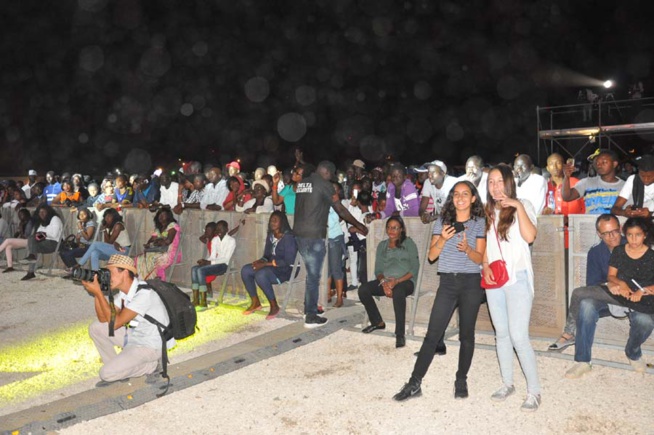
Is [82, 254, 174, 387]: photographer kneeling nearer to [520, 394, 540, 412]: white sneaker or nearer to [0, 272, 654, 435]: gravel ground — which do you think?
[0, 272, 654, 435]: gravel ground

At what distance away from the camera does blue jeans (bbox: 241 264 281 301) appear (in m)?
8.63

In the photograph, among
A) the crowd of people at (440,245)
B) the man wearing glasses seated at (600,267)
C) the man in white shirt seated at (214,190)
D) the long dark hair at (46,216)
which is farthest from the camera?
the long dark hair at (46,216)

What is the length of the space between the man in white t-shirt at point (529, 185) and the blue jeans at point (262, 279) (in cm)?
359

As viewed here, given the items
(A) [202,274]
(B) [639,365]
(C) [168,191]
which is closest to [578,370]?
(B) [639,365]

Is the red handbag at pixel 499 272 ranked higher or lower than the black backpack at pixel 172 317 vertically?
higher

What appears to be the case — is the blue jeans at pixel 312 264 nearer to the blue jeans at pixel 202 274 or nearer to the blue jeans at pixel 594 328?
the blue jeans at pixel 202 274

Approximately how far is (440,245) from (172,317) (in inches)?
104

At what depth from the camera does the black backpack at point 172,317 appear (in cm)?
578

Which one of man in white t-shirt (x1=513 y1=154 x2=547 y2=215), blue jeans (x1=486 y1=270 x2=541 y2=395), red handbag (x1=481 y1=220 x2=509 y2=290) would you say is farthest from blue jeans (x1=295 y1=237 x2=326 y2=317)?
red handbag (x1=481 y1=220 x2=509 y2=290)

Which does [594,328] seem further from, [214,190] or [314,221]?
[214,190]

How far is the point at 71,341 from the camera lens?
26.0 ft

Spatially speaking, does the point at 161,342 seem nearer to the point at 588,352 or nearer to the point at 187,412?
the point at 187,412

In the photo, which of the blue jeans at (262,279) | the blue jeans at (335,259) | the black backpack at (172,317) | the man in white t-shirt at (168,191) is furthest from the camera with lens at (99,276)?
the man in white t-shirt at (168,191)

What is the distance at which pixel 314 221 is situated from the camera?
8.04m
